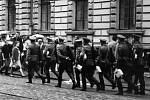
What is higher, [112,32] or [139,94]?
[112,32]

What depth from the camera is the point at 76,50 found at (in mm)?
17266

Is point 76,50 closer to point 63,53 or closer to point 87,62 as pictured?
point 63,53

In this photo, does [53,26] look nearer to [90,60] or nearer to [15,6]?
[15,6]

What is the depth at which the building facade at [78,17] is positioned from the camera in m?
21.6

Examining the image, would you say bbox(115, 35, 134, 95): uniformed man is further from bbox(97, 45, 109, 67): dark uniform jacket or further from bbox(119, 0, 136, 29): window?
bbox(119, 0, 136, 29): window

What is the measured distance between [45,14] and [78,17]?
3.46m

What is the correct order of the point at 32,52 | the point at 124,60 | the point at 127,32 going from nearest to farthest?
the point at 124,60 → the point at 32,52 → the point at 127,32

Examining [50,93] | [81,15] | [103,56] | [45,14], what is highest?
[45,14]

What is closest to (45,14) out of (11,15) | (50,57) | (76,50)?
(11,15)

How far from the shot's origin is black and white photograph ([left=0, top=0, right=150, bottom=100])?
14188 mm

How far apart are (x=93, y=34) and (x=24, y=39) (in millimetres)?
3917

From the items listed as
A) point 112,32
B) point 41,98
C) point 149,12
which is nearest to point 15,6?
point 112,32

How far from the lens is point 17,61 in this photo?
2042 cm

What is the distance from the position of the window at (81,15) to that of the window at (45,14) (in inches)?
119
